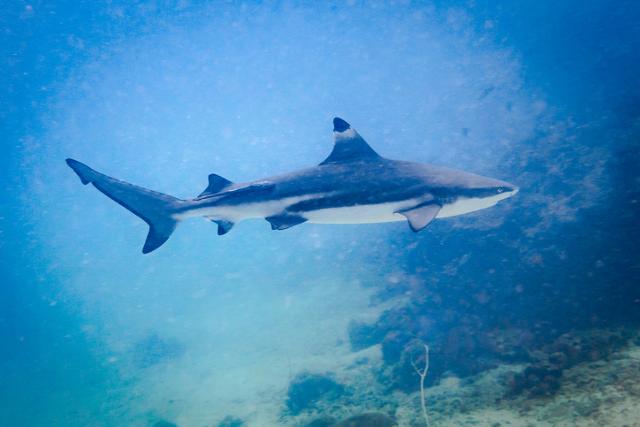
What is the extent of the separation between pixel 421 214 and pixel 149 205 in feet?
15.0

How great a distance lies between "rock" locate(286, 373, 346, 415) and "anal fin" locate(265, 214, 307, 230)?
8472mm

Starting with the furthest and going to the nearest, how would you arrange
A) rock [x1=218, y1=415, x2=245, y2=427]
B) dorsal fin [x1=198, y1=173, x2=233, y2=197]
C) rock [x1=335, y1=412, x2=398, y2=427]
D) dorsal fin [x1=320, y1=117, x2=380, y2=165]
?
rock [x1=218, y1=415, x2=245, y2=427], rock [x1=335, y1=412, x2=398, y2=427], dorsal fin [x1=198, y1=173, x2=233, y2=197], dorsal fin [x1=320, y1=117, x2=380, y2=165]

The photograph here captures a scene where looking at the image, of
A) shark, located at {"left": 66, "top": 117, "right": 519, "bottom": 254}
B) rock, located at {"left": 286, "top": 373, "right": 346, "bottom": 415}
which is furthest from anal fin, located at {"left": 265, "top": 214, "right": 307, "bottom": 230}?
rock, located at {"left": 286, "top": 373, "right": 346, "bottom": 415}

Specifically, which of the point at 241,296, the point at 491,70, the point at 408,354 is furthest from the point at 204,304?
the point at 491,70

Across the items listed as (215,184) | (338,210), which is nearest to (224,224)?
(215,184)

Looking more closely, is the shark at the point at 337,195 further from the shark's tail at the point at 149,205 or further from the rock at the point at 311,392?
the rock at the point at 311,392

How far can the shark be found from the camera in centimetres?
488

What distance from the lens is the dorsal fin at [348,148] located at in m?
5.50

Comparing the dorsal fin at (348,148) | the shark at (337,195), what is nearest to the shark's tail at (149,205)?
the shark at (337,195)

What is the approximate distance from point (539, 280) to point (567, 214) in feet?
11.2

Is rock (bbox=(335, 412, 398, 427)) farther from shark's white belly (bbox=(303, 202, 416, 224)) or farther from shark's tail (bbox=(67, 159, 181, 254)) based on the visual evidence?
shark's tail (bbox=(67, 159, 181, 254))

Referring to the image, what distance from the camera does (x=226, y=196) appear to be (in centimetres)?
522

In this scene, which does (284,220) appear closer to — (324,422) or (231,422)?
(324,422)

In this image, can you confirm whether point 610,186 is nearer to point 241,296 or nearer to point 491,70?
point 241,296
